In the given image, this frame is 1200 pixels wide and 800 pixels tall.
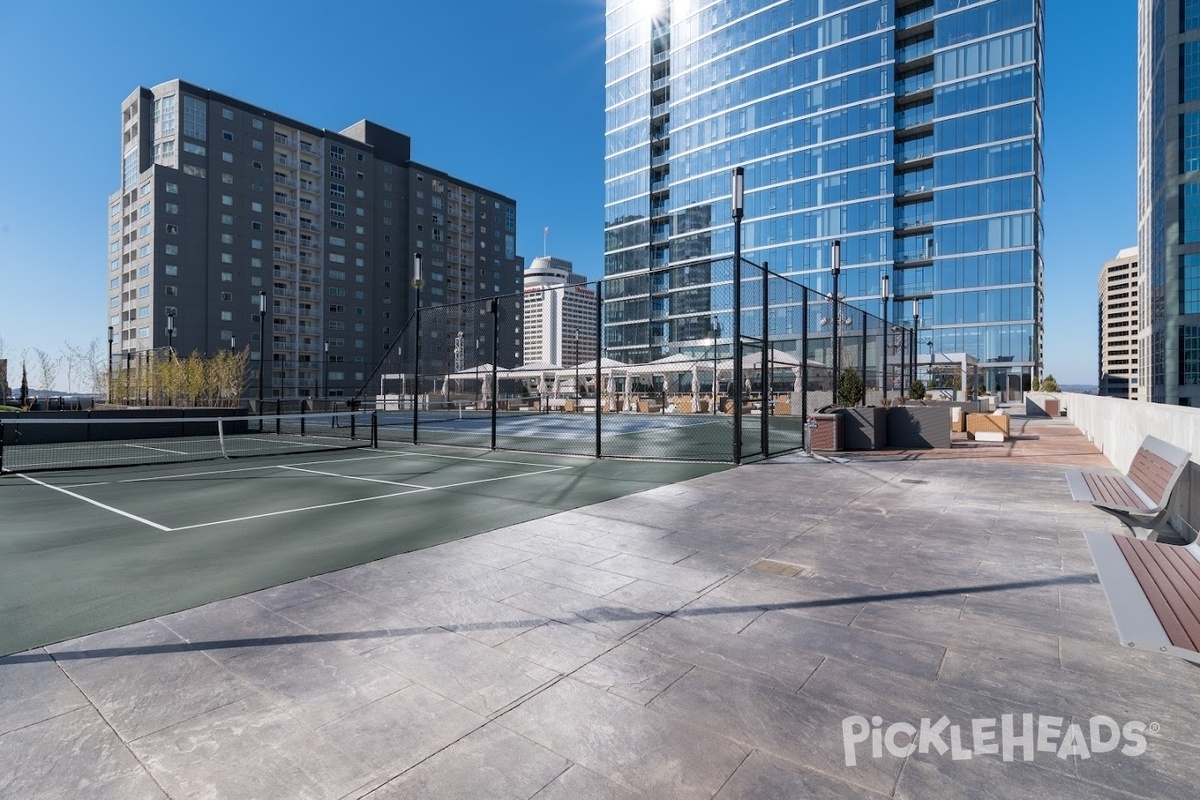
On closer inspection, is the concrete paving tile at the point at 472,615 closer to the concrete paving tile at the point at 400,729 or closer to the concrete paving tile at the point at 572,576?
the concrete paving tile at the point at 572,576

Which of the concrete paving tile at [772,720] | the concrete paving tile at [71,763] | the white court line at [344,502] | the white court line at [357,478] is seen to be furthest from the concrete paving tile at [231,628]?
the white court line at [357,478]

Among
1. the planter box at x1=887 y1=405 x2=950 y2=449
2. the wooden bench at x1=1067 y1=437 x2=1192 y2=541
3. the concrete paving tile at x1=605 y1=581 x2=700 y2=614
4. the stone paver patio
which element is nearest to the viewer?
the stone paver patio

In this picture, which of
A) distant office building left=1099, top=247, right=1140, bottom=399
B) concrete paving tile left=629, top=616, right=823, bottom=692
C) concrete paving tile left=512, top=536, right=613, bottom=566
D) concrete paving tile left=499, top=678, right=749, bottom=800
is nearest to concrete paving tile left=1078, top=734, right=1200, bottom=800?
concrete paving tile left=629, top=616, right=823, bottom=692

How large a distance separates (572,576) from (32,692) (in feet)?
10.2

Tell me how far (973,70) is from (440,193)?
74.2 m

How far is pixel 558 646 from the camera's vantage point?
3225 mm

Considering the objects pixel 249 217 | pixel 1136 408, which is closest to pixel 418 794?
pixel 1136 408

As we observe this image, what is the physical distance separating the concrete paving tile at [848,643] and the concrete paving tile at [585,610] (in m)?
0.72

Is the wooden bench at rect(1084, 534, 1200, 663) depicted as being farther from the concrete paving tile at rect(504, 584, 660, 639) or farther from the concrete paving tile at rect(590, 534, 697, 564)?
the concrete paving tile at rect(590, 534, 697, 564)

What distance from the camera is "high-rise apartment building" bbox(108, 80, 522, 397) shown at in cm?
6259

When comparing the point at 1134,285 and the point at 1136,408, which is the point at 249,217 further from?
the point at 1134,285

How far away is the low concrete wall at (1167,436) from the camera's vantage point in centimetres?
498

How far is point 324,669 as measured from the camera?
295 centimetres

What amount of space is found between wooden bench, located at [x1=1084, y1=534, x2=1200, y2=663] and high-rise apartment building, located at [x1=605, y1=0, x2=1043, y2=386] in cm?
3864
